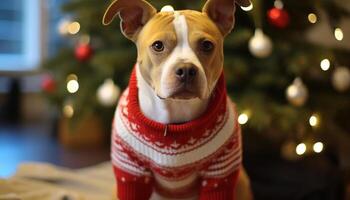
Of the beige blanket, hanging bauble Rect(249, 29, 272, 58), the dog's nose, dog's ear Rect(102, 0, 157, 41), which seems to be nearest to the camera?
the dog's nose

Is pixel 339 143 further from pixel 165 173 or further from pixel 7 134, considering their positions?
pixel 7 134

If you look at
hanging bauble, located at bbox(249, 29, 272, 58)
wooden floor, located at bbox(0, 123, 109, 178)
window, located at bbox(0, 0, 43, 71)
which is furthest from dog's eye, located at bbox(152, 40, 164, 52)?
window, located at bbox(0, 0, 43, 71)

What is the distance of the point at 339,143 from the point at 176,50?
1.28 meters

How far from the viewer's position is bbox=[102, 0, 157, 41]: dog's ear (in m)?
1.36

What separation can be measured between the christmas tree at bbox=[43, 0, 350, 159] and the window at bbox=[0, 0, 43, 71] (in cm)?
95

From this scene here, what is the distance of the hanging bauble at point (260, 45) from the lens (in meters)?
1.91

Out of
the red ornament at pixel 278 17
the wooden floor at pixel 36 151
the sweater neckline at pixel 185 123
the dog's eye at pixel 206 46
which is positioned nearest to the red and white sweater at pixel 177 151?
Result: the sweater neckline at pixel 185 123

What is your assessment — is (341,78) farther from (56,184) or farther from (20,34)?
(20,34)

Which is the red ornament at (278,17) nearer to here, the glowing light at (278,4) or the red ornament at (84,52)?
the glowing light at (278,4)

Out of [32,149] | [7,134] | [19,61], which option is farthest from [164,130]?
[19,61]

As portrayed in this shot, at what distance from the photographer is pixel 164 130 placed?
1369mm

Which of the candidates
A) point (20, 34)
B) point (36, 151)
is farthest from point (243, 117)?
point (20, 34)

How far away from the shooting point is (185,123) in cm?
139

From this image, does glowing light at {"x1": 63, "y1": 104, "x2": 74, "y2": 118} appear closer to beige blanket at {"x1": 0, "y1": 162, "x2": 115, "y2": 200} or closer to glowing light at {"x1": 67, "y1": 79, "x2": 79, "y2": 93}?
glowing light at {"x1": 67, "y1": 79, "x2": 79, "y2": 93}
